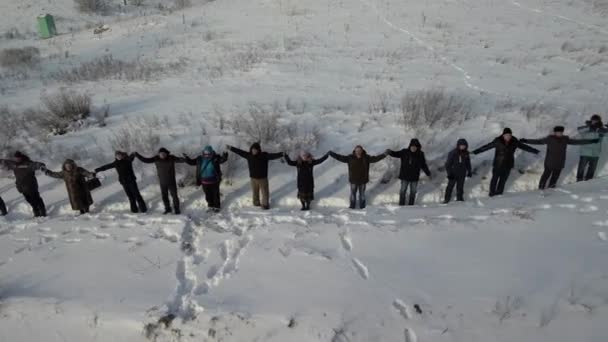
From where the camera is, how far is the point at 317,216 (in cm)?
719

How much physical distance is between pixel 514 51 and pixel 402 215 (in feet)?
41.0

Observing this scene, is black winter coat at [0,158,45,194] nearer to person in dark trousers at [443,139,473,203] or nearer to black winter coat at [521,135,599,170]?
person in dark trousers at [443,139,473,203]

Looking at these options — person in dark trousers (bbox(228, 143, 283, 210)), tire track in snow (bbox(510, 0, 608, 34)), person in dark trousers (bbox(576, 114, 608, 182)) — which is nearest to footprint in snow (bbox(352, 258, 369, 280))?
person in dark trousers (bbox(228, 143, 283, 210))

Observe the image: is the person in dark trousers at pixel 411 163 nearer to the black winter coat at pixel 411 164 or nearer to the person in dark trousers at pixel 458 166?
the black winter coat at pixel 411 164

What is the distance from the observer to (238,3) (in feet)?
95.2

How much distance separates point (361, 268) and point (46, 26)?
27743mm

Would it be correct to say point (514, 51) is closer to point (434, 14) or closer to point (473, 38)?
point (473, 38)

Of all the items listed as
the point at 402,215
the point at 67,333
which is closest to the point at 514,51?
the point at 402,215

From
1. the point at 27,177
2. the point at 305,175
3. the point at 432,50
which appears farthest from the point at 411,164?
the point at 432,50

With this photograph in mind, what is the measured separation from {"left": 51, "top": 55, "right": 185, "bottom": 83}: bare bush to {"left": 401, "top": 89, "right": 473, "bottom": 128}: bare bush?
32.0ft

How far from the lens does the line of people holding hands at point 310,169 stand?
7238mm

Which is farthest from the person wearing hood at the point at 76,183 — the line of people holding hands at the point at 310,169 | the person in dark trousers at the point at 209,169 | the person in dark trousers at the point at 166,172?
the person in dark trousers at the point at 209,169

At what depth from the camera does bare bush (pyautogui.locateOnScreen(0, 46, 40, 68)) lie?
59.8 ft

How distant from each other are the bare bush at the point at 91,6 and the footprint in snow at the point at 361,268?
1354 inches
